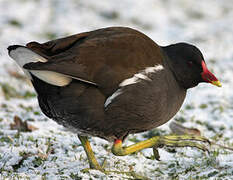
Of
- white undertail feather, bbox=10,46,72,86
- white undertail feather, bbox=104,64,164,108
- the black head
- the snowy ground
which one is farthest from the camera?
the snowy ground

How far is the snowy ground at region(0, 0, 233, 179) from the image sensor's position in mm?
3719

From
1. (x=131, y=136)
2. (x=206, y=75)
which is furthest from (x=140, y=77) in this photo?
(x=131, y=136)

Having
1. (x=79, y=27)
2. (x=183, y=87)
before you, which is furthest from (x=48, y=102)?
(x=79, y=27)

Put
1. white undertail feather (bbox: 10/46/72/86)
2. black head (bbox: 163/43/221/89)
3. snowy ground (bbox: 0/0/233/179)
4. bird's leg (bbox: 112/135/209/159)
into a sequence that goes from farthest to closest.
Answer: snowy ground (bbox: 0/0/233/179)
black head (bbox: 163/43/221/89)
bird's leg (bbox: 112/135/209/159)
white undertail feather (bbox: 10/46/72/86)

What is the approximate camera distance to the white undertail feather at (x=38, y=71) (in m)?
3.01

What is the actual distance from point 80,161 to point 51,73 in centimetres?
124

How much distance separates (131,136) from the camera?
15.9 ft

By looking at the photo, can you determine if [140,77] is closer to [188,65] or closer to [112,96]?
[112,96]

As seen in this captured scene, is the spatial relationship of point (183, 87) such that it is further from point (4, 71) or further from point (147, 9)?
point (147, 9)

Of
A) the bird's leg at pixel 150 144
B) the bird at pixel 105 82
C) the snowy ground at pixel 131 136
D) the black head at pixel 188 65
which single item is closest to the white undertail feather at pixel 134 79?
the bird at pixel 105 82

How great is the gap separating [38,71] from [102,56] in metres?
0.52

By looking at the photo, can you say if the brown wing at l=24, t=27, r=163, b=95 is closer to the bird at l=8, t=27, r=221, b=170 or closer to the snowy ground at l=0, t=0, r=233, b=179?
the bird at l=8, t=27, r=221, b=170

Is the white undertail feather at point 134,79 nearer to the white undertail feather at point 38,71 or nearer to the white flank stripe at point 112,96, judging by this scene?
the white flank stripe at point 112,96

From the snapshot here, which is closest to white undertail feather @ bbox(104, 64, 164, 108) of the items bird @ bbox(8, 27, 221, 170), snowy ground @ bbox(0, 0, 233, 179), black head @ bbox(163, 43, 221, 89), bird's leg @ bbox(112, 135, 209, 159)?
bird @ bbox(8, 27, 221, 170)
